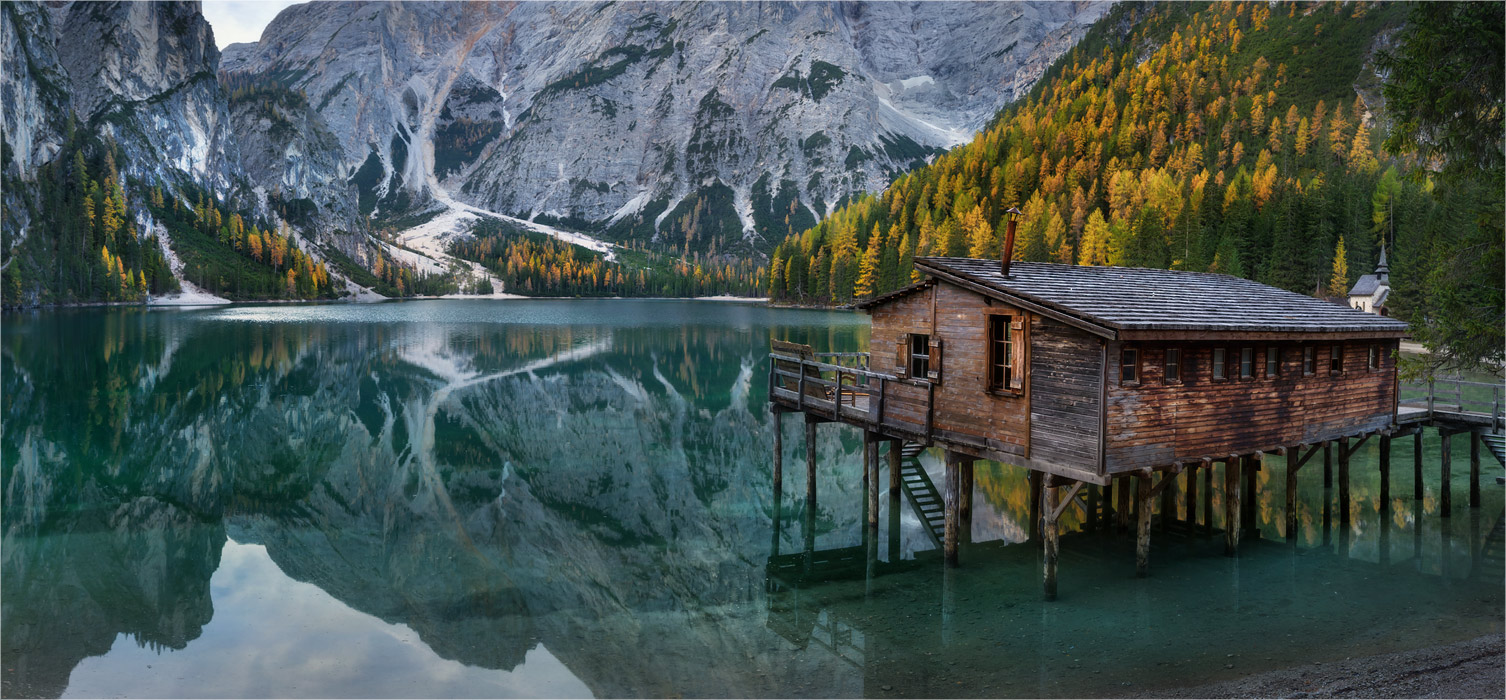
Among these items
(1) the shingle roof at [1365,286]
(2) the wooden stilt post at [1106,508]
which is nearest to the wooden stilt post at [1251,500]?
(2) the wooden stilt post at [1106,508]

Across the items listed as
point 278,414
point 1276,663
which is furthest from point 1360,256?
point 278,414

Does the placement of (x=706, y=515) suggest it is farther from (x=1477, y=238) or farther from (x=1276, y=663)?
(x=1477, y=238)

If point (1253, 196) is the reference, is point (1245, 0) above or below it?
above

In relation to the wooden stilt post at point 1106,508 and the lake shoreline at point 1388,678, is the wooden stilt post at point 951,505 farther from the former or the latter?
the lake shoreline at point 1388,678

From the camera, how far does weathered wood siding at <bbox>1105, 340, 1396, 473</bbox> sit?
19.1 meters

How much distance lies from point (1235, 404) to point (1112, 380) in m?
4.96

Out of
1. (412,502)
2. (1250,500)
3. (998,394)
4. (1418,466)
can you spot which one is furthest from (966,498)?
(412,502)

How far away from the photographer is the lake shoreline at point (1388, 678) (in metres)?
13.8

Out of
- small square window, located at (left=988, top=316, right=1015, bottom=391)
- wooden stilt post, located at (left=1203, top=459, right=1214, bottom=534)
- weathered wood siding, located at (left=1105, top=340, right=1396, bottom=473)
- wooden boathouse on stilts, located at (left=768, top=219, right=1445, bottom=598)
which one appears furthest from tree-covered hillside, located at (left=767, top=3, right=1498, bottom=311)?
small square window, located at (left=988, top=316, right=1015, bottom=391)

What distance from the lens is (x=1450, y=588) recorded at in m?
20.2

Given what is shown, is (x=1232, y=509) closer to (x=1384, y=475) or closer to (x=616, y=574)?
(x=1384, y=475)

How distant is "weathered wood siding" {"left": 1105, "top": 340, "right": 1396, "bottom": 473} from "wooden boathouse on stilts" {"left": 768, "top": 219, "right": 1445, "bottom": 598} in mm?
50

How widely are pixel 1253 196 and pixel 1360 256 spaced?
18.1 meters

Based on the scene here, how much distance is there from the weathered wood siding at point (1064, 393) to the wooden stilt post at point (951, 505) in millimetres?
2340
